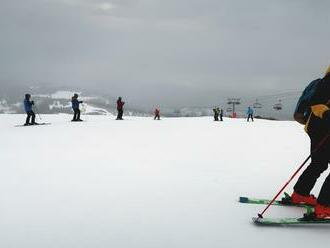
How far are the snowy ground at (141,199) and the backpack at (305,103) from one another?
1.21m

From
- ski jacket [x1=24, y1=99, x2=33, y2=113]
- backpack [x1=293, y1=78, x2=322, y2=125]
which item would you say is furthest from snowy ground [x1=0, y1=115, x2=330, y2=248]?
ski jacket [x1=24, y1=99, x2=33, y2=113]

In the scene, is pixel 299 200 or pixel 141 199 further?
pixel 141 199

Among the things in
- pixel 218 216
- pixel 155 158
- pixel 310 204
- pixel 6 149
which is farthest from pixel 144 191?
pixel 6 149

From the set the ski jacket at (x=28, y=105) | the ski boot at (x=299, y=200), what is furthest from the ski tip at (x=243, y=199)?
the ski jacket at (x=28, y=105)

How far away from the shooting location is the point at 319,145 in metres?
4.82

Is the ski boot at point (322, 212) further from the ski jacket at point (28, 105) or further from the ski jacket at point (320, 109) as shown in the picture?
the ski jacket at point (28, 105)

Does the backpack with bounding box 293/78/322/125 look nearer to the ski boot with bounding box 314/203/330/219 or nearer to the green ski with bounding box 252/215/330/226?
the ski boot with bounding box 314/203/330/219

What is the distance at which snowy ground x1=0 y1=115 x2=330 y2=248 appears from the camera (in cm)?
429

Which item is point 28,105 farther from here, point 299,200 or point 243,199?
point 299,200

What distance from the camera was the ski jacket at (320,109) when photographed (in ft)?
15.3

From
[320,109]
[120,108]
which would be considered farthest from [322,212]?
[120,108]

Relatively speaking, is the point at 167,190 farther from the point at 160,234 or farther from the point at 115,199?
the point at 160,234

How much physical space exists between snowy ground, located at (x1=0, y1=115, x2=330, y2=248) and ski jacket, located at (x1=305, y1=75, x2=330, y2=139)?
1108 mm

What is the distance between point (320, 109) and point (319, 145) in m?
0.44
